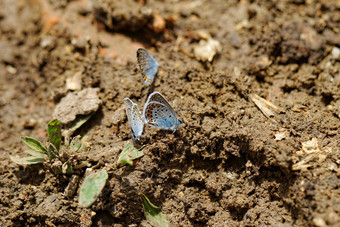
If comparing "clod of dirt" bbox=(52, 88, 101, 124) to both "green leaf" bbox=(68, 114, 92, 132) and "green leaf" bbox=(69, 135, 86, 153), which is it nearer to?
"green leaf" bbox=(68, 114, 92, 132)

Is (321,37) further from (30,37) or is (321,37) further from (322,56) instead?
(30,37)

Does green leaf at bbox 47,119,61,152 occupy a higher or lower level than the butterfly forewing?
lower

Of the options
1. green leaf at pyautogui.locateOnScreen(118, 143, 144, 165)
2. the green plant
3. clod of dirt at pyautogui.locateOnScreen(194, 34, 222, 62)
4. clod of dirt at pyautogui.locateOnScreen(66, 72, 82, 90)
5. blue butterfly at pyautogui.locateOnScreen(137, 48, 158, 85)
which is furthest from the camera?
clod of dirt at pyautogui.locateOnScreen(194, 34, 222, 62)

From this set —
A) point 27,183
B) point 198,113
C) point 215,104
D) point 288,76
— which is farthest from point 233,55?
point 27,183

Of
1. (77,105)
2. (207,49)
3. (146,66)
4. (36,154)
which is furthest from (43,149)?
(207,49)

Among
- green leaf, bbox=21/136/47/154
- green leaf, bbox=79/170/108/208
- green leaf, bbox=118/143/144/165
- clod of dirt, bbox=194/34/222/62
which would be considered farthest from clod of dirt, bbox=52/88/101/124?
clod of dirt, bbox=194/34/222/62

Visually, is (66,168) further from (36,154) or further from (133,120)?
(133,120)
